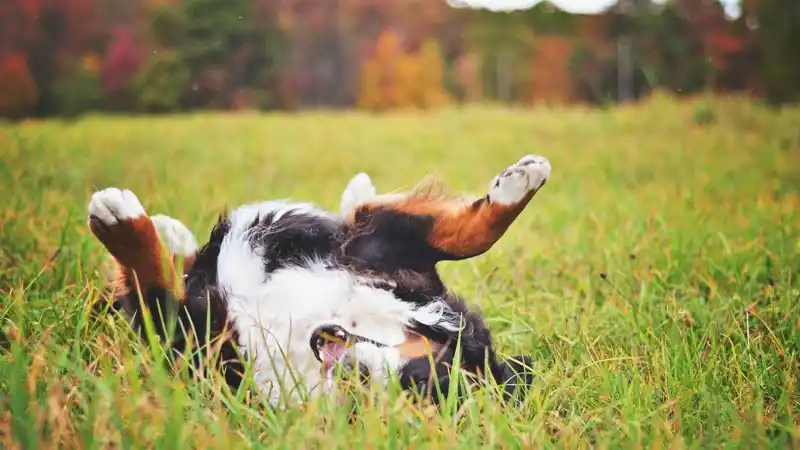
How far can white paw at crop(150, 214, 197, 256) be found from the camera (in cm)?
162

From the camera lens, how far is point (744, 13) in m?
11.2

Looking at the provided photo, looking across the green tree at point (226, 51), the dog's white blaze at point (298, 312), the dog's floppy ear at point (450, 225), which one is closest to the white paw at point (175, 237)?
the dog's white blaze at point (298, 312)

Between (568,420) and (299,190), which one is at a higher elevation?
(568,420)

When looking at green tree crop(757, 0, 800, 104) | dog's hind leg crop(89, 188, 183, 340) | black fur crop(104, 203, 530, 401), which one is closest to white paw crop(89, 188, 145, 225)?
dog's hind leg crop(89, 188, 183, 340)

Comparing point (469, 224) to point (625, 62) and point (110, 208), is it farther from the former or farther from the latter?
point (625, 62)

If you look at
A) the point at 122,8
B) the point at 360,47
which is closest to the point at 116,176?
the point at 122,8

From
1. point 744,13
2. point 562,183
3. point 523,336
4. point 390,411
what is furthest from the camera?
point 744,13

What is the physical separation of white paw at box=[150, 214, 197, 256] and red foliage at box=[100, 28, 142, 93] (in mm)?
13606

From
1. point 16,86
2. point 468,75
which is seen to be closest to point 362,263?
point 16,86

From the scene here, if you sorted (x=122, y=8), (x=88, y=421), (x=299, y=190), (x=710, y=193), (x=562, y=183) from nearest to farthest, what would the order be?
(x=88, y=421)
(x=710, y=193)
(x=299, y=190)
(x=562, y=183)
(x=122, y=8)

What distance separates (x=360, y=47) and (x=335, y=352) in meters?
18.1

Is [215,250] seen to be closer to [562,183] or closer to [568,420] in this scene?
[568,420]

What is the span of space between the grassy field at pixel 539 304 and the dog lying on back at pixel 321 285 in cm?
11

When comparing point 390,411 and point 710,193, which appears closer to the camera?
point 390,411
